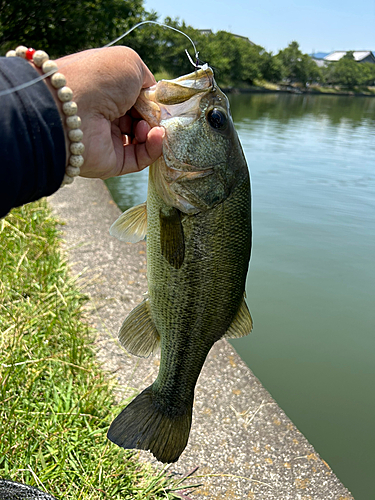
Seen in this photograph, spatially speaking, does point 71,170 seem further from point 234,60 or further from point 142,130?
point 234,60

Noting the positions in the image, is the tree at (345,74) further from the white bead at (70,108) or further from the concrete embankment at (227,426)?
the white bead at (70,108)

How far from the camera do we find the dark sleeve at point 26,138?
117 centimetres

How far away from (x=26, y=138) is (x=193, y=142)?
840 mm

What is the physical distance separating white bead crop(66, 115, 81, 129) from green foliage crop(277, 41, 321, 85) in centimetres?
10260

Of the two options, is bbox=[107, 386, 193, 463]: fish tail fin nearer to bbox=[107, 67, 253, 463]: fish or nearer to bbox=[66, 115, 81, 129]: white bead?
bbox=[107, 67, 253, 463]: fish

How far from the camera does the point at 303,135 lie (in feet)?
71.3

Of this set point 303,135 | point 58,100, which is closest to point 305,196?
point 58,100

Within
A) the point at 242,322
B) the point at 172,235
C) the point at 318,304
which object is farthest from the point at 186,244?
the point at 318,304

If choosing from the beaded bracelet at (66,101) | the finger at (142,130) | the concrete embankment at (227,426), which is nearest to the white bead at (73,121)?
the beaded bracelet at (66,101)

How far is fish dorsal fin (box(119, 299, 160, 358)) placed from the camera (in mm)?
2121

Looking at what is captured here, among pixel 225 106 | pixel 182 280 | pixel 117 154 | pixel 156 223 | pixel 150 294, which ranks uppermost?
pixel 225 106

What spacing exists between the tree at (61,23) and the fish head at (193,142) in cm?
1741

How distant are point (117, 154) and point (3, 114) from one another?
734 millimetres

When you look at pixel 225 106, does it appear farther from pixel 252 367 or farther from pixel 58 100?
pixel 252 367
